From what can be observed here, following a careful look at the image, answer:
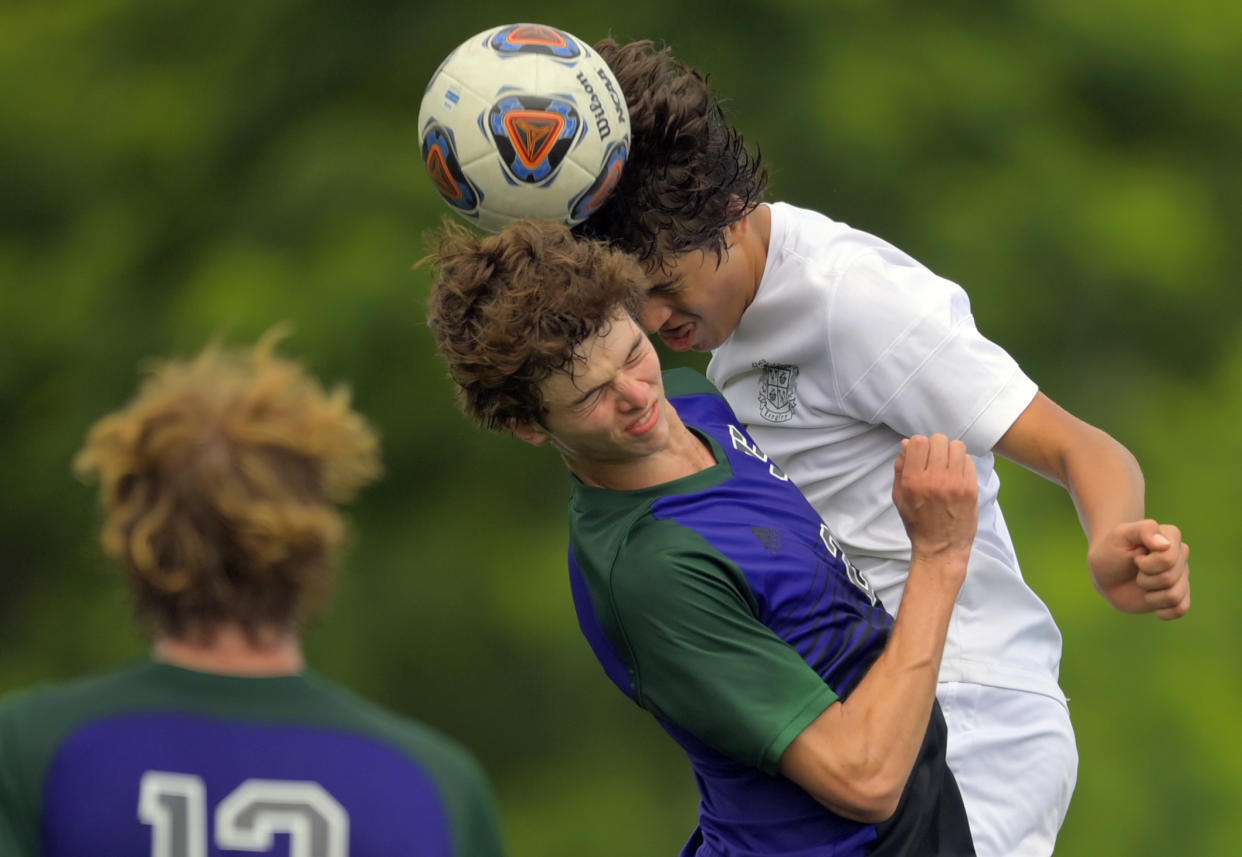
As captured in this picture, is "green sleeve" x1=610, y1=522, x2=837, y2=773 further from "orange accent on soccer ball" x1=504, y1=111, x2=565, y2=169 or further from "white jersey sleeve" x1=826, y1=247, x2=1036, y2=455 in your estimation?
"orange accent on soccer ball" x1=504, y1=111, x2=565, y2=169

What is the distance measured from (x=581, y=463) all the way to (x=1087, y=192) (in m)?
5.22

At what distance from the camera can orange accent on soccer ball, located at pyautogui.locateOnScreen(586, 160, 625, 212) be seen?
2.55 meters

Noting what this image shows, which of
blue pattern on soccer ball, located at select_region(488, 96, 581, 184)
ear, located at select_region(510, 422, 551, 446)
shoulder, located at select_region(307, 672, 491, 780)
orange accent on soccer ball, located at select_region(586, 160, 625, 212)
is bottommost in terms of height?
shoulder, located at select_region(307, 672, 491, 780)

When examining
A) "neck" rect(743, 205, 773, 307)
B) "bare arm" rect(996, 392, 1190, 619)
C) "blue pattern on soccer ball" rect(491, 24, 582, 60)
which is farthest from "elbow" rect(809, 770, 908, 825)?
"blue pattern on soccer ball" rect(491, 24, 582, 60)

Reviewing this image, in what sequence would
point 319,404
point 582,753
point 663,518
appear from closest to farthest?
point 319,404, point 663,518, point 582,753

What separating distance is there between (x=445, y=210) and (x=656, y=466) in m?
4.71

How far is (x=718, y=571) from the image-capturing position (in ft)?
7.17

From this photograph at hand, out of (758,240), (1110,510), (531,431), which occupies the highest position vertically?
(758,240)

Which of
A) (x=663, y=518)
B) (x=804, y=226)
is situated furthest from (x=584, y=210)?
(x=663, y=518)

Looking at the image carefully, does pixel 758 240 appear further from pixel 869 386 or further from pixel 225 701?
pixel 225 701

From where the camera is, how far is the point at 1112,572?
2.35m

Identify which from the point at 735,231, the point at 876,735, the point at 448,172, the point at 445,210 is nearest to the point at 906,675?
the point at 876,735

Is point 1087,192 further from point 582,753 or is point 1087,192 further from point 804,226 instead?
point 804,226

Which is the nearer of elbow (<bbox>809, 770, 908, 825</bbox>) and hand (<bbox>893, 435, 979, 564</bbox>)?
elbow (<bbox>809, 770, 908, 825</bbox>)
